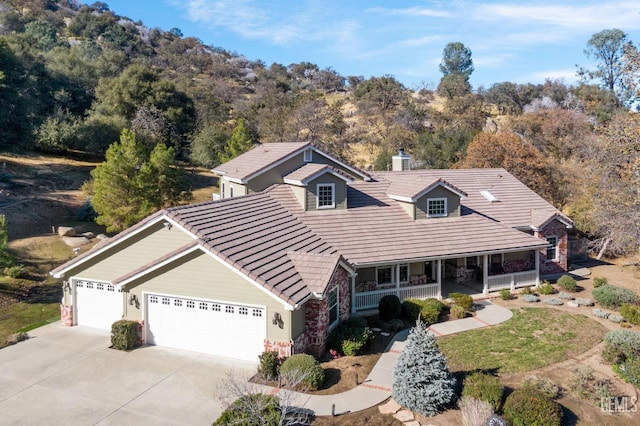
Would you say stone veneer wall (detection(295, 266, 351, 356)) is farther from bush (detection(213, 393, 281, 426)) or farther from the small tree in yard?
bush (detection(213, 393, 281, 426))

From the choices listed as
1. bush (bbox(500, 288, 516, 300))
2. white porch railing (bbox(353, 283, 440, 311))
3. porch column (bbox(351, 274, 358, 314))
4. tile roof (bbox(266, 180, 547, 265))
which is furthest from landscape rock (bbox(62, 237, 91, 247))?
bush (bbox(500, 288, 516, 300))

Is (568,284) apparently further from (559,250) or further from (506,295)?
(506,295)

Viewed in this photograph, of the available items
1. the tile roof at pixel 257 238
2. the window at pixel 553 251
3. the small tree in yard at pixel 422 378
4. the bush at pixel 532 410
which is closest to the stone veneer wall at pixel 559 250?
the window at pixel 553 251

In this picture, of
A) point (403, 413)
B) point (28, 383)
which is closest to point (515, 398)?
point (403, 413)

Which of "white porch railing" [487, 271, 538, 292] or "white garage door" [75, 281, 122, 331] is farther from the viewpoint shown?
"white porch railing" [487, 271, 538, 292]

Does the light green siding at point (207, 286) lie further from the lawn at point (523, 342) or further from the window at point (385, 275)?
the window at point (385, 275)

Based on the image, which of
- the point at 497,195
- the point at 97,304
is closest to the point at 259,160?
the point at 97,304
